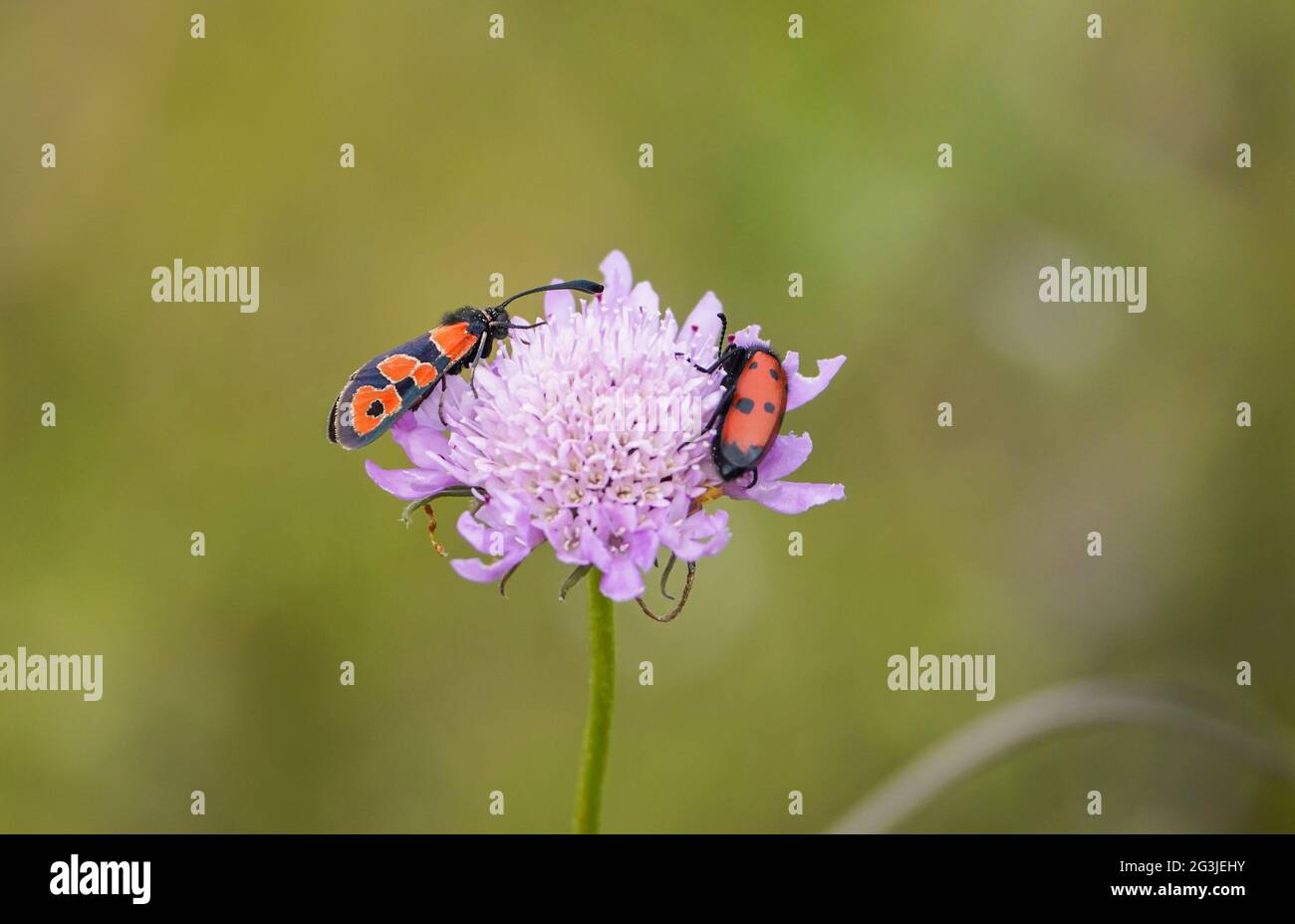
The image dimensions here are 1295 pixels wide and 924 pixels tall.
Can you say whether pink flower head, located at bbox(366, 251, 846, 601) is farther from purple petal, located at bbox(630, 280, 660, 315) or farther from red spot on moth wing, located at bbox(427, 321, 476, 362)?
purple petal, located at bbox(630, 280, 660, 315)

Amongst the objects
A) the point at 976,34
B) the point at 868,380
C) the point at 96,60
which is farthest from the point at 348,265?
the point at 976,34

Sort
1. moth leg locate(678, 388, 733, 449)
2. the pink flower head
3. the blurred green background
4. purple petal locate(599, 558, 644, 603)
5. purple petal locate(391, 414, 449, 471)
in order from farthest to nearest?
1. the blurred green background
2. purple petal locate(391, 414, 449, 471)
3. moth leg locate(678, 388, 733, 449)
4. the pink flower head
5. purple petal locate(599, 558, 644, 603)

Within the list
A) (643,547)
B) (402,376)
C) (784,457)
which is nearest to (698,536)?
(643,547)

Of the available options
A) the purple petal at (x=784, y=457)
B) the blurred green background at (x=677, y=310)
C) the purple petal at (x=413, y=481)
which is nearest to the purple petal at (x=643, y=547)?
the purple petal at (x=784, y=457)

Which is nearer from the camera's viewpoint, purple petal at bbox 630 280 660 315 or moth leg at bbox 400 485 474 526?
moth leg at bbox 400 485 474 526

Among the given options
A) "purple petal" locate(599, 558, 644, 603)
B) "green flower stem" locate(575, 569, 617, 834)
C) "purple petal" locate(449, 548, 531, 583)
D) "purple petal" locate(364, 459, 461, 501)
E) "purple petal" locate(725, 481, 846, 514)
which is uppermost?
"purple petal" locate(364, 459, 461, 501)

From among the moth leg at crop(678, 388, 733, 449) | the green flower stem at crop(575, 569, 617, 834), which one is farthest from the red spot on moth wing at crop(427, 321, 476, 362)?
the green flower stem at crop(575, 569, 617, 834)

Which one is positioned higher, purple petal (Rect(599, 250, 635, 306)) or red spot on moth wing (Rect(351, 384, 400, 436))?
purple petal (Rect(599, 250, 635, 306))

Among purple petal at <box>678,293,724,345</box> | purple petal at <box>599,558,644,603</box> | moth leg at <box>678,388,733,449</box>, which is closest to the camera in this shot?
purple petal at <box>599,558,644,603</box>

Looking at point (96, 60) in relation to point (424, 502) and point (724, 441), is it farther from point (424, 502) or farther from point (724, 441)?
point (724, 441)
